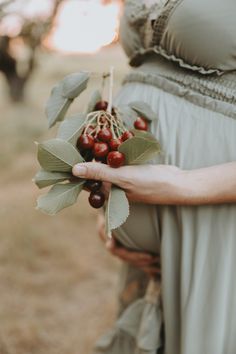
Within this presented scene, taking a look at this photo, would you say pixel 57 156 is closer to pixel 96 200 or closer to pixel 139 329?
pixel 96 200

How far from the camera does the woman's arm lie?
1.07 metres

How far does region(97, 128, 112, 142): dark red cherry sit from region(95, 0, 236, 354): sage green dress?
0.54 ft

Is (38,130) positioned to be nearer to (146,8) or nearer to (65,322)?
(65,322)

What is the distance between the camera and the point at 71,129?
1076mm

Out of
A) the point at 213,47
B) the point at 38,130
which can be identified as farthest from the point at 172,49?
the point at 38,130

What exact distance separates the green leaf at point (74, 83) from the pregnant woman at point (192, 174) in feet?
0.58

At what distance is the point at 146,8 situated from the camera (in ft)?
4.04

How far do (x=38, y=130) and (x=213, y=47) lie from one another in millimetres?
6928

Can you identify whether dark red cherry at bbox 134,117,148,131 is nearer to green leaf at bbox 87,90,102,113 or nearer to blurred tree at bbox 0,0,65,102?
green leaf at bbox 87,90,102,113

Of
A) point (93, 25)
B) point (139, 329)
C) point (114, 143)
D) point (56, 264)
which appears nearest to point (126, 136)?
point (114, 143)

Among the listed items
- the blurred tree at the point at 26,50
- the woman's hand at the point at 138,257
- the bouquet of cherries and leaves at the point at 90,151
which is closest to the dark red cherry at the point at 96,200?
the bouquet of cherries and leaves at the point at 90,151

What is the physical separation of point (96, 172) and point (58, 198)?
0.32 ft

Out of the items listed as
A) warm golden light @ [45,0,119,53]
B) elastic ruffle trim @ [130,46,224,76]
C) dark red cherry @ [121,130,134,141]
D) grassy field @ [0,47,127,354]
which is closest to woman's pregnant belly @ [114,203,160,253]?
dark red cherry @ [121,130,134,141]

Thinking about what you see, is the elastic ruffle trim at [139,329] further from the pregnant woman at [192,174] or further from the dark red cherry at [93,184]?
the dark red cherry at [93,184]
